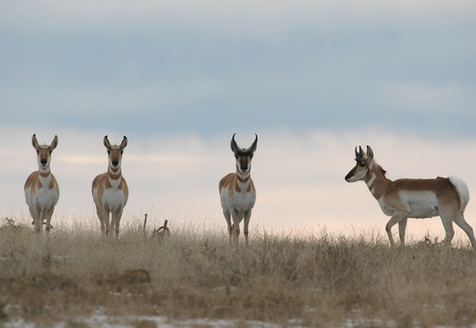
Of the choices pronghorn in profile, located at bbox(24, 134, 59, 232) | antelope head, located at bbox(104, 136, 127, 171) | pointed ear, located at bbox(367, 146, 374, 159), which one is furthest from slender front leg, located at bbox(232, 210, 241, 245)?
pronghorn in profile, located at bbox(24, 134, 59, 232)

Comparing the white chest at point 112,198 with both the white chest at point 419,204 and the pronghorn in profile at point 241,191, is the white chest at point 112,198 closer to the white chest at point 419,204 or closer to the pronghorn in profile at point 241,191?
the pronghorn in profile at point 241,191

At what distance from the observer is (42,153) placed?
17.4m

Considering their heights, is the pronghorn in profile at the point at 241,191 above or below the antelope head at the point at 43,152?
below

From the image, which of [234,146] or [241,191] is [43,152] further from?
[241,191]

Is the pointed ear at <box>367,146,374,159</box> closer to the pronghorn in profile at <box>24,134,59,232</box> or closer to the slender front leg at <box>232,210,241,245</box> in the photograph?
the slender front leg at <box>232,210,241,245</box>

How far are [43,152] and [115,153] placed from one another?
6.79ft

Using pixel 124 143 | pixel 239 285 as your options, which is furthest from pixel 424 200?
pixel 239 285

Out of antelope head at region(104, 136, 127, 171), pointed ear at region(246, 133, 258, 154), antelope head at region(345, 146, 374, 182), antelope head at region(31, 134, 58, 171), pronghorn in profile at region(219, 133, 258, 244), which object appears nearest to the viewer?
pointed ear at region(246, 133, 258, 154)

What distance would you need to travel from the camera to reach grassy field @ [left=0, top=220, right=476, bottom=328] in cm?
890

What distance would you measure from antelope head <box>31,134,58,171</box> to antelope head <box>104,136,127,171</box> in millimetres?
1620

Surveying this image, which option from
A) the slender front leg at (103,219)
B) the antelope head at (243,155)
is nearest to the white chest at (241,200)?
the antelope head at (243,155)

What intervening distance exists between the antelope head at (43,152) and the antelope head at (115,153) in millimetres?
1620

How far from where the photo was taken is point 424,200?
17.5m

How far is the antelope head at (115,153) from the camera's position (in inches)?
663
